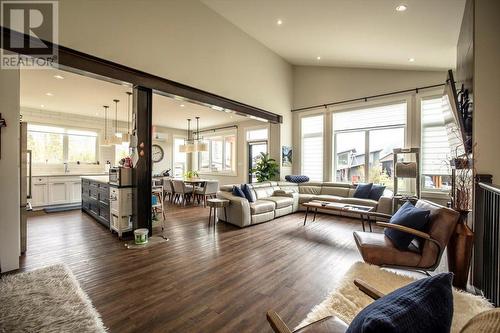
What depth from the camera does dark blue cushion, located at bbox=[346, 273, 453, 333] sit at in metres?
0.63

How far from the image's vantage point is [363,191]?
18.6 ft

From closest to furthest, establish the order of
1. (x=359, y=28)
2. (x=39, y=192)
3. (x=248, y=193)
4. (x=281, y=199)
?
(x=359, y=28) → (x=248, y=193) → (x=281, y=199) → (x=39, y=192)

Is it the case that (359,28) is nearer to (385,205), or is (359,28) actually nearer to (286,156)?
(385,205)

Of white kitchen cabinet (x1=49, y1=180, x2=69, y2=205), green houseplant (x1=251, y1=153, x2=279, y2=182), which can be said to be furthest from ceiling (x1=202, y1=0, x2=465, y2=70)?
white kitchen cabinet (x1=49, y1=180, x2=69, y2=205)

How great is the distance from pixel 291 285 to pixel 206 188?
480 centimetres

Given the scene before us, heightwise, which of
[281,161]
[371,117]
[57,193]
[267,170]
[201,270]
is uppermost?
[371,117]

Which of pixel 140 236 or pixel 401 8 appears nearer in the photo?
pixel 401 8

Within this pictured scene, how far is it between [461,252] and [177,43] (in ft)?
16.7

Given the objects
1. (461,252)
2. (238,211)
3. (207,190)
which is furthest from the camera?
(207,190)

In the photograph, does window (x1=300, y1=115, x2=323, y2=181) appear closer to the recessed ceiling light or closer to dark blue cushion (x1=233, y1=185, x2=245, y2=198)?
dark blue cushion (x1=233, y1=185, x2=245, y2=198)

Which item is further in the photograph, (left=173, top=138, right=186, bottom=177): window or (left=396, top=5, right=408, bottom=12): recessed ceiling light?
(left=173, top=138, right=186, bottom=177): window

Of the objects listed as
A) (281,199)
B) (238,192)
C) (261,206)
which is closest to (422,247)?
(261,206)

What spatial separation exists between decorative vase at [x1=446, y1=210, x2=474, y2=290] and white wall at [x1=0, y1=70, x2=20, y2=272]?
4.87 metres

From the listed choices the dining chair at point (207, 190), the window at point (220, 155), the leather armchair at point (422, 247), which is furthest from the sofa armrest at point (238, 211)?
the window at point (220, 155)
